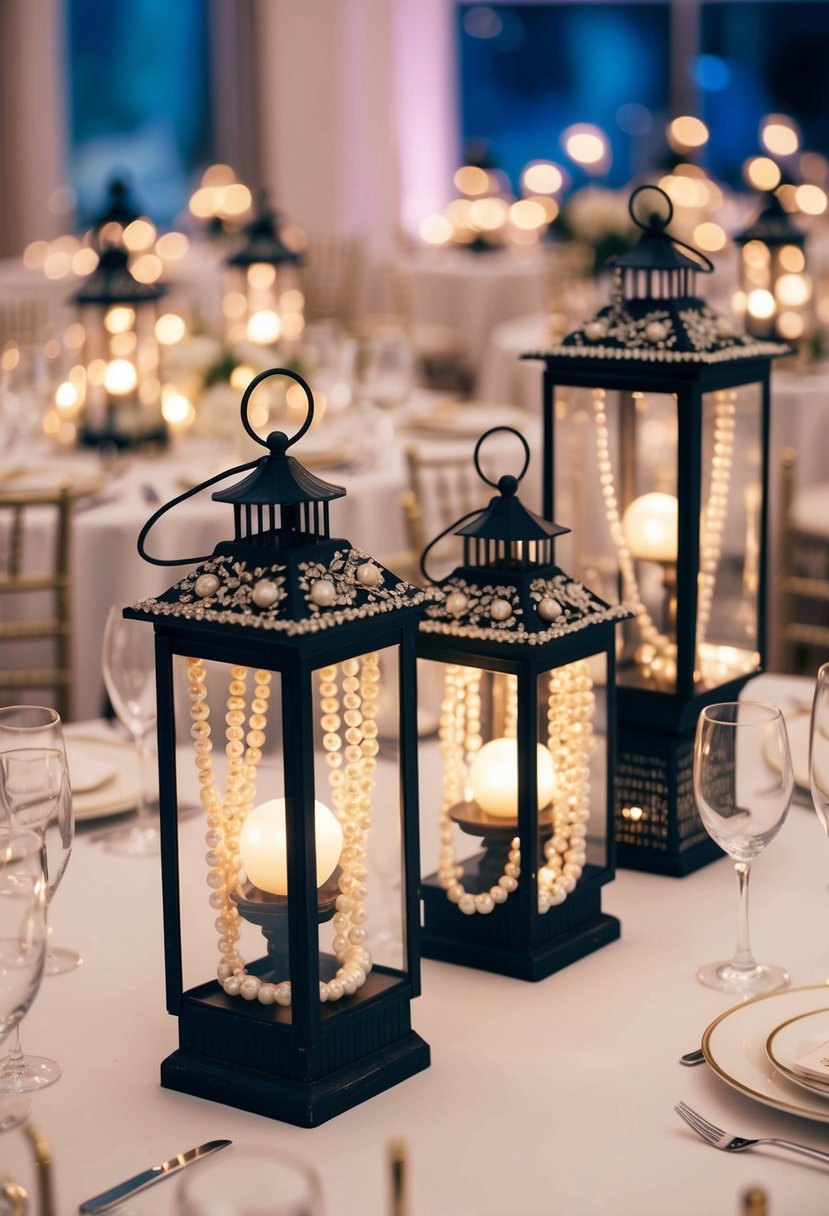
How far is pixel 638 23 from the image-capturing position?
13.3m

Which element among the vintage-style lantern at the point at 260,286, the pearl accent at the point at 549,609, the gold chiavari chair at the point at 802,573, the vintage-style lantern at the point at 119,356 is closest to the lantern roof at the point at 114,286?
the vintage-style lantern at the point at 119,356

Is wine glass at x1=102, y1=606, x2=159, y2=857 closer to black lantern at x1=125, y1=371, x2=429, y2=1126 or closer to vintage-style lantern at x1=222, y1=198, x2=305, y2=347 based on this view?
black lantern at x1=125, y1=371, x2=429, y2=1126

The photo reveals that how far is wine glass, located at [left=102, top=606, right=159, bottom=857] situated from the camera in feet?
6.43

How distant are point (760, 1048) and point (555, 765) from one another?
0.33m

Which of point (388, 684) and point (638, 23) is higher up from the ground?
point (638, 23)

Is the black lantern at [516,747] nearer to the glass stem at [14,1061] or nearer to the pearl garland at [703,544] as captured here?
the pearl garland at [703,544]

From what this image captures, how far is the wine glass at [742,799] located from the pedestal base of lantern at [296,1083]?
1.04 ft

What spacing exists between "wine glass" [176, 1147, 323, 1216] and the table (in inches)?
15.7

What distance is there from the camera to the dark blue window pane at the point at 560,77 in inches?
513

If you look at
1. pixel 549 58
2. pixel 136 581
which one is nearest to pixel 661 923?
pixel 136 581

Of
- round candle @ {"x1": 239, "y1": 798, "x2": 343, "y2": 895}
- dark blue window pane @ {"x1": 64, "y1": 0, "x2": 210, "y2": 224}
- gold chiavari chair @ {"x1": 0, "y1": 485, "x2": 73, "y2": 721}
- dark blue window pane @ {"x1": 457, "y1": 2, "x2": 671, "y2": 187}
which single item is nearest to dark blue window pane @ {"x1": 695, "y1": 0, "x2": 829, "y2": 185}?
dark blue window pane @ {"x1": 457, "y1": 2, "x2": 671, "y2": 187}

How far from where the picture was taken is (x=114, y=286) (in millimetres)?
4375

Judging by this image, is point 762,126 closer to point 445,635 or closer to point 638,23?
point 638,23

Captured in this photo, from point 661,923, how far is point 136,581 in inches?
92.2
